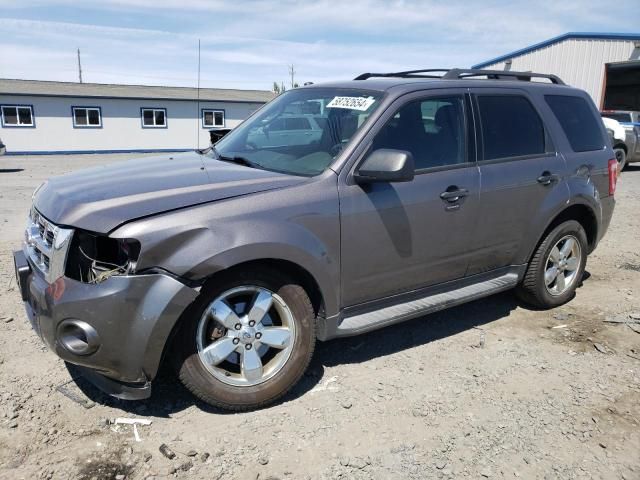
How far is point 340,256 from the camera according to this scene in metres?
3.30

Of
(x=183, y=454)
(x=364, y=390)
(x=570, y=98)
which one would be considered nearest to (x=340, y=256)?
(x=364, y=390)

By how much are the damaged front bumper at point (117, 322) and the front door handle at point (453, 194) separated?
1.86 metres

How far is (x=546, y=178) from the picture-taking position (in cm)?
434

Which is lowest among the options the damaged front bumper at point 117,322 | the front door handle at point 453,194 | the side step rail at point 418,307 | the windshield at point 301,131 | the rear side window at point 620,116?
the side step rail at point 418,307

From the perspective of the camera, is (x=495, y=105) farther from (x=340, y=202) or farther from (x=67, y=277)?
(x=67, y=277)

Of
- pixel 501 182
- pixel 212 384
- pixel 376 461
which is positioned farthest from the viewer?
pixel 501 182

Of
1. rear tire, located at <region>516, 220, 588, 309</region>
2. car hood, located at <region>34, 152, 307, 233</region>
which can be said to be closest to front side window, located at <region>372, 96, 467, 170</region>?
car hood, located at <region>34, 152, 307, 233</region>

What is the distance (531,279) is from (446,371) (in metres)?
1.40

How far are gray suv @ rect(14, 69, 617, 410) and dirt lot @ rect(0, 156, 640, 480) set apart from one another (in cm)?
28

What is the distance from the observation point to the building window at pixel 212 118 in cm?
3092

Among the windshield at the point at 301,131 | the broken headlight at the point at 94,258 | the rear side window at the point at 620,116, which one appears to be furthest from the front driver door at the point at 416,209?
the rear side window at the point at 620,116

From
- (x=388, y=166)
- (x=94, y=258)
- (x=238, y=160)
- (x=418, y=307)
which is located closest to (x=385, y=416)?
(x=418, y=307)

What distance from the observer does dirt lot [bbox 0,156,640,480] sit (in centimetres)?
272

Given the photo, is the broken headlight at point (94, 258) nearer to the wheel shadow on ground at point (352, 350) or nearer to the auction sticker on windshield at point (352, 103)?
the wheel shadow on ground at point (352, 350)
